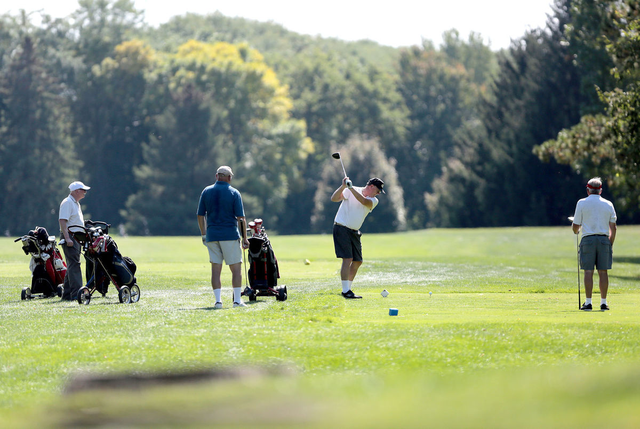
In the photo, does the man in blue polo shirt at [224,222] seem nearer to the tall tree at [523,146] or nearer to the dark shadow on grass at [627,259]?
the dark shadow on grass at [627,259]

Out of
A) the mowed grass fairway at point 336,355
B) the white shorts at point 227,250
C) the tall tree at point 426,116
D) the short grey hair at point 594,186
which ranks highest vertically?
the tall tree at point 426,116

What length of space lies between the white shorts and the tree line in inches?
1820

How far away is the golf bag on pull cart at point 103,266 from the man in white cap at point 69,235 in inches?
9.3

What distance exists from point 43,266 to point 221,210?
480cm

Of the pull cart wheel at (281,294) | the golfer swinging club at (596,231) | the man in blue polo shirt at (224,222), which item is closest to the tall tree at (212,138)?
the pull cart wheel at (281,294)

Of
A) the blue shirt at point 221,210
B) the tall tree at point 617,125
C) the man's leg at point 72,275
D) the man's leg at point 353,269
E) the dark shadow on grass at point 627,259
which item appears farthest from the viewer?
the dark shadow on grass at point 627,259

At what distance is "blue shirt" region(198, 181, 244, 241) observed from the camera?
13.4 meters

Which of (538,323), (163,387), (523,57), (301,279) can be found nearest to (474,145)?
(523,57)

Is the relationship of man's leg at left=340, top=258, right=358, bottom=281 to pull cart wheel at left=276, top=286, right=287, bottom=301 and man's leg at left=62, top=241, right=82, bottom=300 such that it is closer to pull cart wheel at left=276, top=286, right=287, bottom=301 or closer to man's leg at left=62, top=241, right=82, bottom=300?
pull cart wheel at left=276, top=286, right=287, bottom=301

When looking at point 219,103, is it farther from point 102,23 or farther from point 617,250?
point 617,250

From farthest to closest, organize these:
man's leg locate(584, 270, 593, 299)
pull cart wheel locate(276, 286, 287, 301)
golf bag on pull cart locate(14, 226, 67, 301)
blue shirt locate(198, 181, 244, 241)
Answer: golf bag on pull cart locate(14, 226, 67, 301) < pull cart wheel locate(276, 286, 287, 301) < blue shirt locate(198, 181, 244, 241) < man's leg locate(584, 270, 593, 299)

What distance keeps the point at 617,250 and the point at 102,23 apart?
7068cm

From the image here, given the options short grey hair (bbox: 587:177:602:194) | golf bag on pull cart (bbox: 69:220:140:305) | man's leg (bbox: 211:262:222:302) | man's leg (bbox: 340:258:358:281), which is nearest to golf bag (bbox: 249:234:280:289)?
man's leg (bbox: 211:262:222:302)

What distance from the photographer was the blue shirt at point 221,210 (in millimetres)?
13352
